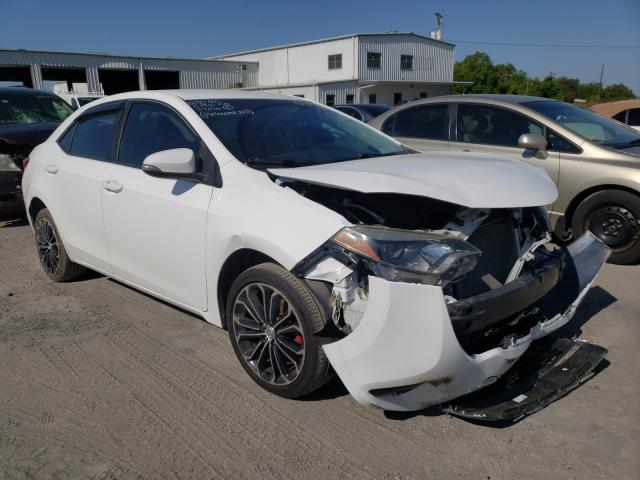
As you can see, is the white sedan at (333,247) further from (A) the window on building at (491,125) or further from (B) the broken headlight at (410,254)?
(A) the window on building at (491,125)

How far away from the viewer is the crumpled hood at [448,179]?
8.54 ft

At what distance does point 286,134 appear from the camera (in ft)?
12.2

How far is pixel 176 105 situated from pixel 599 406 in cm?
319

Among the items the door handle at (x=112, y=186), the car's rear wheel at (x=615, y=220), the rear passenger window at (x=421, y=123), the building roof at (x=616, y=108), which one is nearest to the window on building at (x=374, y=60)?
the building roof at (x=616, y=108)

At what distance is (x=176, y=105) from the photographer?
3.65 metres

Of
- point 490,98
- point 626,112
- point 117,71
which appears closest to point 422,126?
point 490,98

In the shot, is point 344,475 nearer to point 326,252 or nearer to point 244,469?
point 244,469

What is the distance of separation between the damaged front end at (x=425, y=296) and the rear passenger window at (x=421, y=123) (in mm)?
3918

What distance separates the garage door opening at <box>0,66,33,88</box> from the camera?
110 ft

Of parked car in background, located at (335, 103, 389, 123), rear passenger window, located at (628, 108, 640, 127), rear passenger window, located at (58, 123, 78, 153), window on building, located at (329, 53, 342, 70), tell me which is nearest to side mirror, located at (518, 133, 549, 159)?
rear passenger window, located at (58, 123, 78, 153)

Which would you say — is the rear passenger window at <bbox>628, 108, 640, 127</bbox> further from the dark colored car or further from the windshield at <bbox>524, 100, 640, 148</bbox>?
the dark colored car

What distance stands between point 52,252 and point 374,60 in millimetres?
41388

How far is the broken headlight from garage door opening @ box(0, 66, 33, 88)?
37075mm

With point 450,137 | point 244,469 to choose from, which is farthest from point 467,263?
point 450,137
